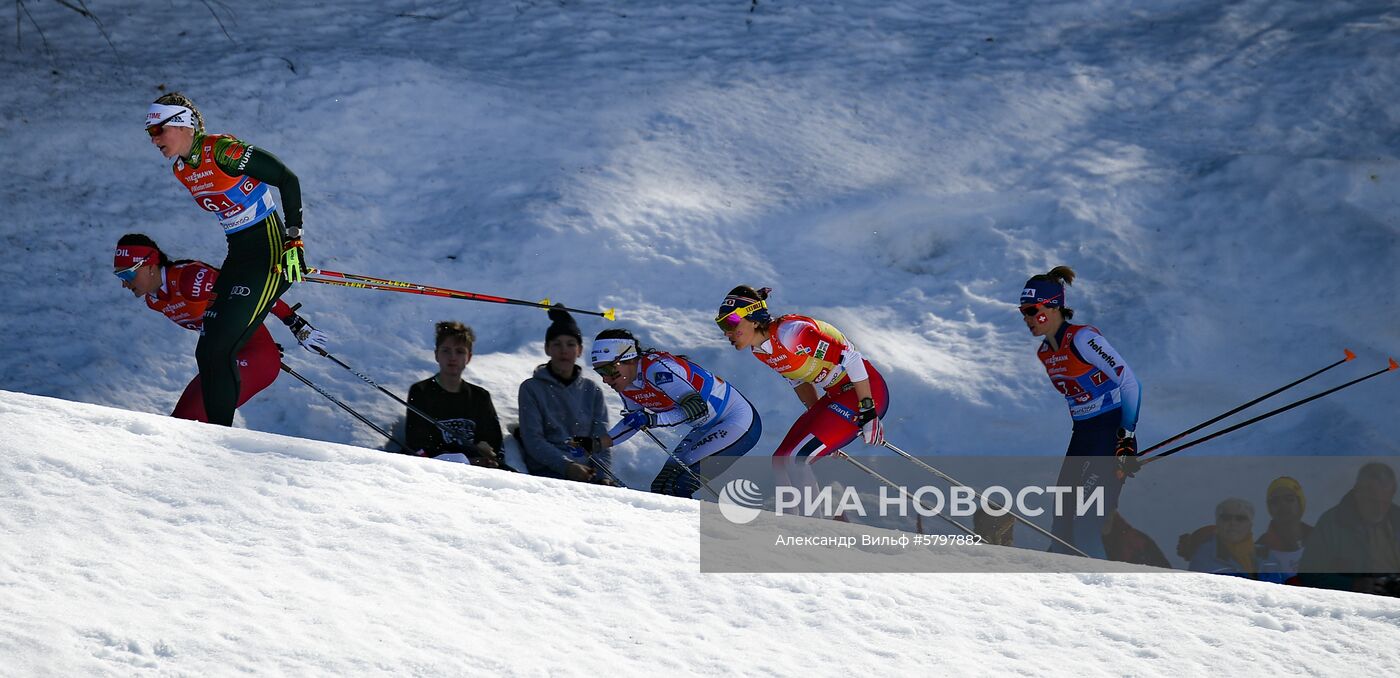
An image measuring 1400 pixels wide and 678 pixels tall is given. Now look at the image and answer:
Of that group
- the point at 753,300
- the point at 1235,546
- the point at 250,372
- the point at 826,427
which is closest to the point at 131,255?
the point at 250,372

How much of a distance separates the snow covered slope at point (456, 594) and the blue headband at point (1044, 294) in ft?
7.93

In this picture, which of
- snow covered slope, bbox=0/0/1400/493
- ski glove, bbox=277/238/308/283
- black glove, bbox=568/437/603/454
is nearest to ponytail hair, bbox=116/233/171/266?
ski glove, bbox=277/238/308/283

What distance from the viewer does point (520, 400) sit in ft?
26.5

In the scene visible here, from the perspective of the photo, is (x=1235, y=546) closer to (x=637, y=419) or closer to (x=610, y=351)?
(x=637, y=419)

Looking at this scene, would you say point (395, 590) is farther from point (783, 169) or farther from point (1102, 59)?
point (1102, 59)

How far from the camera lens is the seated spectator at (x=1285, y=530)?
698 cm

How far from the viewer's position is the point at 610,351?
7.43 meters

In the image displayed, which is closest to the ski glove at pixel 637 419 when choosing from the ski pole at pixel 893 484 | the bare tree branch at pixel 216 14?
the ski pole at pixel 893 484

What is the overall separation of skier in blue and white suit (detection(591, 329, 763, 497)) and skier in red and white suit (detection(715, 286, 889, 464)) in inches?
18.5

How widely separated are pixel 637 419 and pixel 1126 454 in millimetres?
2723

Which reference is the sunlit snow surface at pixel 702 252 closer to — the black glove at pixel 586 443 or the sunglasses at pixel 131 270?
the black glove at pixel 586 443

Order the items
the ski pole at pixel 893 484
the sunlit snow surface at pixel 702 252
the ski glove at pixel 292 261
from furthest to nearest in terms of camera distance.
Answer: the ski pole at pixel 893 484 → the ski glove at pixel 292 261 → the sunlit snow surface at pixel 702 252

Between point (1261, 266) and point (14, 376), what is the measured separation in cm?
945

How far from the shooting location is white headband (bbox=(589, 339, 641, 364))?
744 cm
